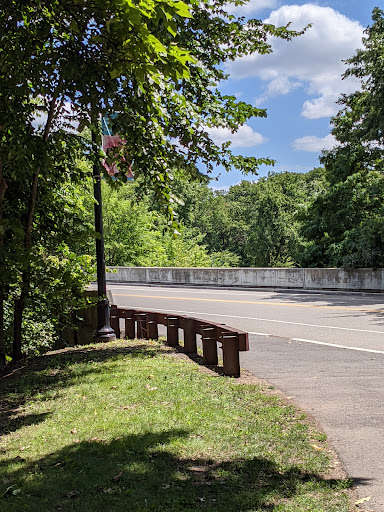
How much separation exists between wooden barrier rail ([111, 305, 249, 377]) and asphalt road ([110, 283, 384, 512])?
0.64 meters

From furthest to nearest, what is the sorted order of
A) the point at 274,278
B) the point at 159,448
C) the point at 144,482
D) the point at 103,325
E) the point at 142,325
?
the point at 274,278 < the point at 142,325 < the point at 103,325 < the point at 159,448 < the point at 144,482

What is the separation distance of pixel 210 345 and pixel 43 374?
2641mm

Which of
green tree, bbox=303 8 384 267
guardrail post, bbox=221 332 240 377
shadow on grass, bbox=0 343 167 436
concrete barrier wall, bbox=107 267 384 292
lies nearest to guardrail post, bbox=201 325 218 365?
guardrail post, bbox=221 332 240 377

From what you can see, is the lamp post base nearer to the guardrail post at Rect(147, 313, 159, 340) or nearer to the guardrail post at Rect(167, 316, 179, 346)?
the guardrail post at Rect(147, 313, 159, 340)

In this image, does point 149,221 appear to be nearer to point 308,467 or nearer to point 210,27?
point 210,27

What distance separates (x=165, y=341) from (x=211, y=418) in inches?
226

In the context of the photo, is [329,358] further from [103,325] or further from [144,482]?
[144,482]

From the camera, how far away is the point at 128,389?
7.34 metres

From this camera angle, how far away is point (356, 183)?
28.5m

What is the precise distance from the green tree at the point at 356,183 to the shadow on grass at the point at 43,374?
17.3 metres

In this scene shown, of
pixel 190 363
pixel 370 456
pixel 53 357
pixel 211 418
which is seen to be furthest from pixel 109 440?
pixel 53 357

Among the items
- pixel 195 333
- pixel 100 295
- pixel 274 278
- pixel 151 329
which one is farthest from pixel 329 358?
pixel 274 278

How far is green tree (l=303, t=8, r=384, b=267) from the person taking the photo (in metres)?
24.8

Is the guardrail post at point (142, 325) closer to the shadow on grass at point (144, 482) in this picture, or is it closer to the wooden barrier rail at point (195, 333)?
the wooden barrier rail at point (195, 333)
